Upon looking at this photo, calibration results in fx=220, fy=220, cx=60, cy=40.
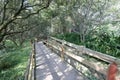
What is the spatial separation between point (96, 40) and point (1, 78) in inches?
494

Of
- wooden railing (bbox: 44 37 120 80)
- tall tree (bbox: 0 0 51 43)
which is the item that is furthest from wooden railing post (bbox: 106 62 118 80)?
tall tree (bbox: 0 0 51 43)

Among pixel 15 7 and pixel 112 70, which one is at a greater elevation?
pixel 15 7

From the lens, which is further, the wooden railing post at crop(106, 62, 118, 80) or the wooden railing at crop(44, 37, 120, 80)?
the wooden railing at crop(44, 37, 120, 80)

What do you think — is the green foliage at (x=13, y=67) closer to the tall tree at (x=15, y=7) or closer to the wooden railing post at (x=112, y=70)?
the tall tree at (x=15, y=7)

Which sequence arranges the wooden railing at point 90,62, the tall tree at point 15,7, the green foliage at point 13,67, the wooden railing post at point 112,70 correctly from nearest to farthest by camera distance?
the wooden railing post at point 112,70, the wooden railing at point 90,62, the green foliage at point 13,67, the tall tree at point 15,7

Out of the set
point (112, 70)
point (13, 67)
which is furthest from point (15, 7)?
point (112, 70)

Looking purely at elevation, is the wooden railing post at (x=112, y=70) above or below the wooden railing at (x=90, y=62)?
above

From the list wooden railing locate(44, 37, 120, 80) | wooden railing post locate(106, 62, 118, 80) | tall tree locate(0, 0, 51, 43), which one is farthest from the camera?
tall tree locate(0, 0, 51, 43)

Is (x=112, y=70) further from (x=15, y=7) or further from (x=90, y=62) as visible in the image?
(x=15, y=7)

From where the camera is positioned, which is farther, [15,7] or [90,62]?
[15,7]

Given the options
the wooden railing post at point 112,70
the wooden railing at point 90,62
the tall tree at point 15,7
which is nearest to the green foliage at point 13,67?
the tall tree at point 15,7

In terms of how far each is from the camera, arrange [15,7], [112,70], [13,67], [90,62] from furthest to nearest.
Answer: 1. [15,7]
2. [13,67]
3. [90,62]
4. [112,70]

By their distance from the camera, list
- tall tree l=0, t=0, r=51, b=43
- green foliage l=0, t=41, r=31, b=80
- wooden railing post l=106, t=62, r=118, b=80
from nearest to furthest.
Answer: wooden railing post l=106, t=62, r=118, b=80, green foliage l=0, t=41, r=31, b=80, tall tree l=0, t=0, r=51, b=43

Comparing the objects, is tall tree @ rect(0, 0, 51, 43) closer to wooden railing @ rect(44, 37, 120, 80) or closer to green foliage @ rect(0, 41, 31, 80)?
green foliage @ rect(0, 41, 31, 80)
